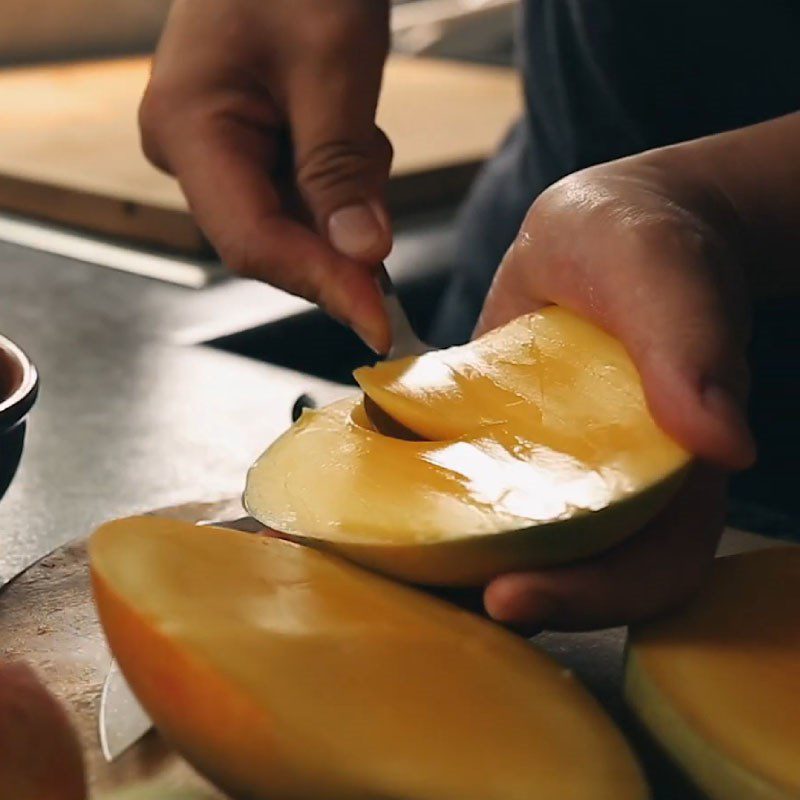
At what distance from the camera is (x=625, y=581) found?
593 millimetres

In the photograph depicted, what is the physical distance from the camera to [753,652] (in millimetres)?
575

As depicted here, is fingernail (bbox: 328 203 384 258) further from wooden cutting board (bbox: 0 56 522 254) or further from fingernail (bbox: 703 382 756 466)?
wooden cutting board (bbox: 0 56 522 254)

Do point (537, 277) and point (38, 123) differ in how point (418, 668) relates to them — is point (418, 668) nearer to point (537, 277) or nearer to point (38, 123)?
point (537, 277)

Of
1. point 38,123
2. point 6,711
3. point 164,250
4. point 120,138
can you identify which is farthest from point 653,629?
point 38,123

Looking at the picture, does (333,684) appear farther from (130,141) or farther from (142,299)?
(130,141)

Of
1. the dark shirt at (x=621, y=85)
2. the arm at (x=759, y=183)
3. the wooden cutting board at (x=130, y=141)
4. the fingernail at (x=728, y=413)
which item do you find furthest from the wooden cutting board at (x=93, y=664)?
the wooden cutting board at (x=130, y=141)

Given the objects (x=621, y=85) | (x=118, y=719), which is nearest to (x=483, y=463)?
(x=118, y=719)

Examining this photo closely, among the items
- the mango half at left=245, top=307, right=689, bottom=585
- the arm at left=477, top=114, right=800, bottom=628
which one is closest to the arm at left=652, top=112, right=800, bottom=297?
the arm at left=477, top=114, right=800, bottom=628

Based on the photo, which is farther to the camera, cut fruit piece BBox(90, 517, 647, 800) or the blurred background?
the blurred background

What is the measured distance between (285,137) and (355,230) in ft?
0.41

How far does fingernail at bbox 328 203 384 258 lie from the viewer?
789mm

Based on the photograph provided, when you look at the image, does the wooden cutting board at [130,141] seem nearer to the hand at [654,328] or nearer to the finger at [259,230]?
the finger at [259,230]

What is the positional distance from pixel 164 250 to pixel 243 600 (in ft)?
2.79

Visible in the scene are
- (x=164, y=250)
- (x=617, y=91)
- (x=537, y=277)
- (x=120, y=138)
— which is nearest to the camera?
(x=537, y=277)
